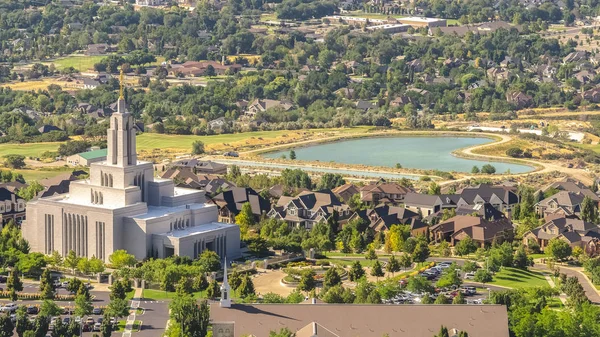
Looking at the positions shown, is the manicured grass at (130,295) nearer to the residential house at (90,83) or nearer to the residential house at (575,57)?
the residential house at (90,83)

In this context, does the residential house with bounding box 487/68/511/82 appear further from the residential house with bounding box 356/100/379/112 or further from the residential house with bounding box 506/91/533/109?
the residential house with bounding box 356/100/379/112

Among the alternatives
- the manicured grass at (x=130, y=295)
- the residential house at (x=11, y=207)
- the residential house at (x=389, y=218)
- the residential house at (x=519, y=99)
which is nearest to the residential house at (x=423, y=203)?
the residential house at (x=389, y=218)

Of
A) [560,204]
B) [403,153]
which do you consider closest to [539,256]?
[560,204]

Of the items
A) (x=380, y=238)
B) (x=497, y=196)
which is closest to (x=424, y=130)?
(x=497, y=196)

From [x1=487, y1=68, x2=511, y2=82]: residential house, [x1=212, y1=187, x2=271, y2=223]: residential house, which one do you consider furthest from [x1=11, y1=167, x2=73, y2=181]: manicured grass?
[x1=487, y1=68, x2=511, y2=82]: residential house

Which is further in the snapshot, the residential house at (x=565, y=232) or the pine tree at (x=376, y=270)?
the residential house at (x=565, y=232)

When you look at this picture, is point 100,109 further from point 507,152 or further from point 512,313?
point 512,313
